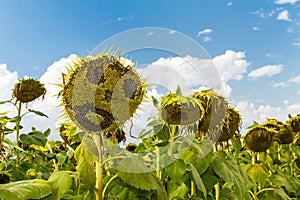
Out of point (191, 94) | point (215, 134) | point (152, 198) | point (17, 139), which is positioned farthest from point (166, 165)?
point (17, 139)

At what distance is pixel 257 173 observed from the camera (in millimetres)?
3445

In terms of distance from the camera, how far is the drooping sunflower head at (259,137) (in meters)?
3.65

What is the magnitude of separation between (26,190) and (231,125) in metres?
1.52

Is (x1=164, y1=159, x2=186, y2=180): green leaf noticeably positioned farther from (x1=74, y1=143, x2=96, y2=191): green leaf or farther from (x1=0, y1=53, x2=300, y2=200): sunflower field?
(x1=74, y1=143, x2=96, y2=191): green leaf

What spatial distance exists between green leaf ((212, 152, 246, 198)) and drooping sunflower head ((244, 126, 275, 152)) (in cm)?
119

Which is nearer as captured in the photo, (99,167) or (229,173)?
(99,167)

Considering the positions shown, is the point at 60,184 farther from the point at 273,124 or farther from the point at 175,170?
the point at 273,124

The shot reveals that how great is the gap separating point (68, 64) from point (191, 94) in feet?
2.90

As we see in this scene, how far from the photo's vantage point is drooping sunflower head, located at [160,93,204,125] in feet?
7.23

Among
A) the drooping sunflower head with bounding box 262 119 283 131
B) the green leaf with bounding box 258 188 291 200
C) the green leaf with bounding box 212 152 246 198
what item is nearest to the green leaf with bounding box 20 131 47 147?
the green leaf with bounding box 212 152 246 198

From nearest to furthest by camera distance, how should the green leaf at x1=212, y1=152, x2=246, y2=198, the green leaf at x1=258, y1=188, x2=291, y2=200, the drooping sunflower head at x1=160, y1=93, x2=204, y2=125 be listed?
the drooping sunflower head at x1=160, y1=93, x2=204, y2=125 < the green leaf at x1=212, y1=152, x2=246, y2=198 < the green leaf at x1=258, y1=188, x2=291, y2=200

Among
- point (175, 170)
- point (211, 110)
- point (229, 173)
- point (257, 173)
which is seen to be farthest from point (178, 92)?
point (257, 173)

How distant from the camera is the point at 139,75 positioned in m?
1.72

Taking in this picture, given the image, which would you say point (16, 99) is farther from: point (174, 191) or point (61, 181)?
point (61, 181)
